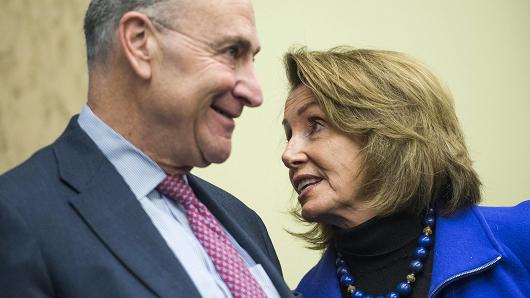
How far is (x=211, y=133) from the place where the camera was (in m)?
1.33

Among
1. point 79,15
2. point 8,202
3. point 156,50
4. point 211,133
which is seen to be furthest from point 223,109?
point 79,15

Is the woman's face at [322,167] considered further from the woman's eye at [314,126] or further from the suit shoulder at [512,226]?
the suit shoulder at [512,226]

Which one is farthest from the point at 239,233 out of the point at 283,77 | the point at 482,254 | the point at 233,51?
the point at 283,77

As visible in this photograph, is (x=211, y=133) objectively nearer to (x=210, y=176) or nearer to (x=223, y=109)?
(x=223, y=109)

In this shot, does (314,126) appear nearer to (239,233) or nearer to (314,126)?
(314,126)

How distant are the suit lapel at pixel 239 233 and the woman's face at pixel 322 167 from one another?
12.2 inches

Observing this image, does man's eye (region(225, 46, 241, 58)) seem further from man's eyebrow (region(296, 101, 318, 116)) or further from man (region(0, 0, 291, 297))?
man's eyebrow (region(296, 101, 318, 116))

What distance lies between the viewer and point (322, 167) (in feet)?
5.90

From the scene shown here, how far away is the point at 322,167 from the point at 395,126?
217mm

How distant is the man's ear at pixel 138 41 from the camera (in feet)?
4.20

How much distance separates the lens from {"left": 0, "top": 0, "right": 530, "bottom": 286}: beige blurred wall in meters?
2.60

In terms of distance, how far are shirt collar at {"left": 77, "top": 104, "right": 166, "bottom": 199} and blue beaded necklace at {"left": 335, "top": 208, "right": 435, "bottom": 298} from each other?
27.7 inches

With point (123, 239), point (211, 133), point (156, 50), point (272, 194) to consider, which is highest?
point (156, 50)

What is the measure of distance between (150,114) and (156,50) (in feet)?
0.38
